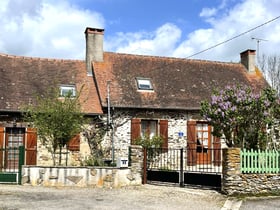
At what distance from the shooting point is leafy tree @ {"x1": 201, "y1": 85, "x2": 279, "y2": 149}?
1280 centimetres

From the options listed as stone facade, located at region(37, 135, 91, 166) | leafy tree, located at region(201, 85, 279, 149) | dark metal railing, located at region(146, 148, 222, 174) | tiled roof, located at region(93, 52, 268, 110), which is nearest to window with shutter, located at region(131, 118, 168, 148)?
tiled roof, located at region(93, 52, 268, 110)

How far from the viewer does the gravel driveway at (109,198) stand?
30.7 feet

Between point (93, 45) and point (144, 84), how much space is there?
3.42 metres

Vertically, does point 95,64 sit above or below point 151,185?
above

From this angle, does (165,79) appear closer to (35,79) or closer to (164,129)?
(164,129)

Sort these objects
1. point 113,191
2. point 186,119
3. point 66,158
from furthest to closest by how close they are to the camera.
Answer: point 186,119, point 66,158, point 113,191

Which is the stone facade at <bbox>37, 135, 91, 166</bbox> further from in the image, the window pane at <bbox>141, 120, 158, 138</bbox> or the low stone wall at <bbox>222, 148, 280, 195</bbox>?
the low stone wall at <bbox>222, 148, 280, 195</bbox>

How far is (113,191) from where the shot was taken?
11727 mm

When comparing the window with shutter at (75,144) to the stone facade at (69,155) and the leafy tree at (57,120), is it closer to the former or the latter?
the stone facade at (69,155)

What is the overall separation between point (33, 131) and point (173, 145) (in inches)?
255

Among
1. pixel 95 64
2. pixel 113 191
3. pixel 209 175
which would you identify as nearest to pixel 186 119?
pixel 95 64

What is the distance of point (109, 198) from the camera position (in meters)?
10.5

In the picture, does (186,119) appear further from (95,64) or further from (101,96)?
(95,64)

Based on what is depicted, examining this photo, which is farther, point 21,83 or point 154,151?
point 21,83
